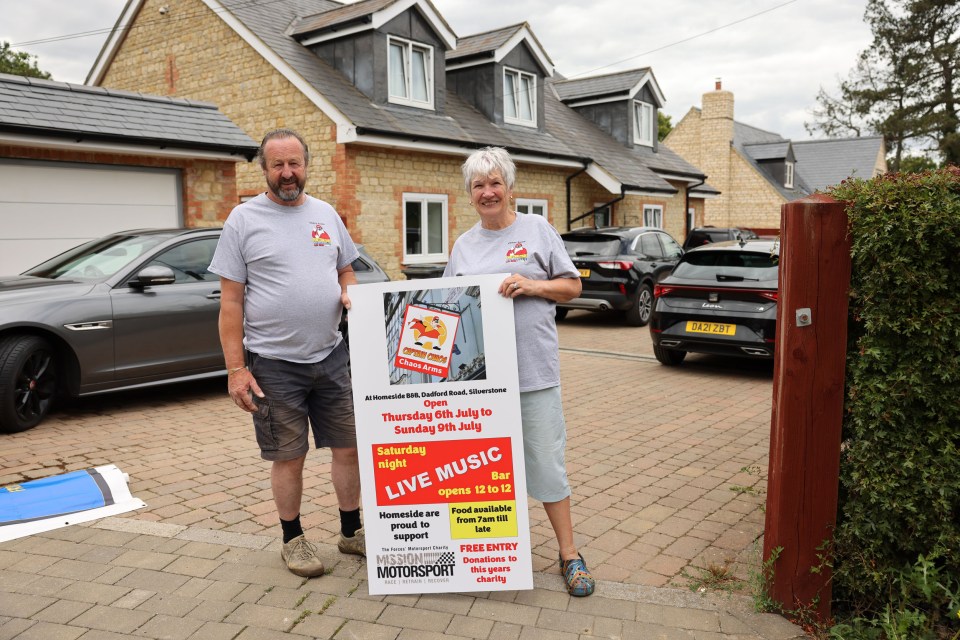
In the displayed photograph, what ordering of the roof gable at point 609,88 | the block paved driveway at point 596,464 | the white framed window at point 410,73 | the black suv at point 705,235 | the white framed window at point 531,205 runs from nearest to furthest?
the block paved driveway at point 596,464 < the white framed window at point 410,73 < the white framed window at point 531,205 < the black suv at point 705,235 < the roof gable at point 609,88

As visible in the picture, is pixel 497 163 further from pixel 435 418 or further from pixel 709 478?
pixel 709 478

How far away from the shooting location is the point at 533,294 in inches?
126

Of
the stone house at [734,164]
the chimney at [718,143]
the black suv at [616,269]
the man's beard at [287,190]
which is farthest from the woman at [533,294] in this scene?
the chimney at [718,143]

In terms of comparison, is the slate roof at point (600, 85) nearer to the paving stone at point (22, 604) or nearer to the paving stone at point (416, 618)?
the paving stone at point (416, 618)

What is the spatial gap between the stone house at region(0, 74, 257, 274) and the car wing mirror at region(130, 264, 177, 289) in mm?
4271

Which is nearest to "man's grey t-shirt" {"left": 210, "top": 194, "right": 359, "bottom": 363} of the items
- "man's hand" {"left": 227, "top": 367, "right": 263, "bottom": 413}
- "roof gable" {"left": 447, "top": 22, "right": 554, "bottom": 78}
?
"man's hand" {"left": 227, "top": 367, "right": 263, "bottom": 413}

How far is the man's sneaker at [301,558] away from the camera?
345 cm

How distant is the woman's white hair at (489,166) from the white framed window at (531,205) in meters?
15.3

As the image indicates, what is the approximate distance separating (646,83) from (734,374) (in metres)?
17.9

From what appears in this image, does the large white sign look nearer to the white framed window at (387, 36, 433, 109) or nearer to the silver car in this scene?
the silver car

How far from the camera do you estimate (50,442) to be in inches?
229

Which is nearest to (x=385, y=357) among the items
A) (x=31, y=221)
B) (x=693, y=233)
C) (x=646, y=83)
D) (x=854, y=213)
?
(x=854, y=213)

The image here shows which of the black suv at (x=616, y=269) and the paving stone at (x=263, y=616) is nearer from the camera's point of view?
the paving stone at (x=263, y=616)

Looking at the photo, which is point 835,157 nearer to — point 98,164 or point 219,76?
point 219,76
